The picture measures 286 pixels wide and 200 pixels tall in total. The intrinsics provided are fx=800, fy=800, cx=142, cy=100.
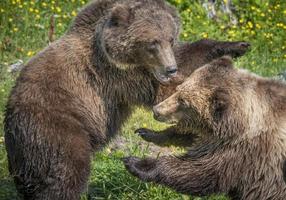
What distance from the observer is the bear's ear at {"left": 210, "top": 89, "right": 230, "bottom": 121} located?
7.31m

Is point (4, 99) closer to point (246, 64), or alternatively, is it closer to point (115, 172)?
point (115, 172)

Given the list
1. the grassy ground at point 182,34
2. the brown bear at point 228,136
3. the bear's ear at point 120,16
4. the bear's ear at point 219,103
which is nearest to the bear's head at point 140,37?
the bear's ear at point 120,16

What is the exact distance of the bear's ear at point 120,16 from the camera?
27.2ft

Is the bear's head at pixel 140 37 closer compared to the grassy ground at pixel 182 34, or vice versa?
the bear's head at pixel 140 37

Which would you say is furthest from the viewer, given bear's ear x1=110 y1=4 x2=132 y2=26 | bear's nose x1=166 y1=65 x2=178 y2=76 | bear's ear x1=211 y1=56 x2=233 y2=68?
bear's ear x1=110 y1=4 x2=132 y2=26

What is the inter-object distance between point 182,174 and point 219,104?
2.43 feet

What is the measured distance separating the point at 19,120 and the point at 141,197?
5.05ft

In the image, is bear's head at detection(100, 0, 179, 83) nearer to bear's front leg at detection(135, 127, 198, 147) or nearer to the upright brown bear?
the upright brown bear

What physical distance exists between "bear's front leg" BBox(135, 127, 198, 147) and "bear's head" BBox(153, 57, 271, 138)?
0.99ft

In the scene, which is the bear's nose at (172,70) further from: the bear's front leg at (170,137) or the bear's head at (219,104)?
the bear's front leg at (170,137)

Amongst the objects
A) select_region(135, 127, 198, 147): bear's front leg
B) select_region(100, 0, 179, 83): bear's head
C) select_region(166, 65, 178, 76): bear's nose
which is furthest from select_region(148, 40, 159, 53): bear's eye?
select_region(135, 127, 198, 147): bear's front leg

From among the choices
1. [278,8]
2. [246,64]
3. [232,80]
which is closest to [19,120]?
[232,80]

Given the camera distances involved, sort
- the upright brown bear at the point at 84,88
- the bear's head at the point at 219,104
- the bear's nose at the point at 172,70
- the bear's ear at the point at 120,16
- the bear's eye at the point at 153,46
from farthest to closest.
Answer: the bear's ear at the point at 120,16 → the bear's eye at the point at 153,46 → the bear's nose at the point at 172,70 → the upright brown bear at the point at 84,88 → the bear's head at the point at 219,104

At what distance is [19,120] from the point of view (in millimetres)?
7840
